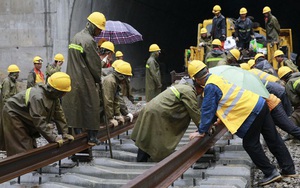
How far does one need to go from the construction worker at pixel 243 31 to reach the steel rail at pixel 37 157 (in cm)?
810

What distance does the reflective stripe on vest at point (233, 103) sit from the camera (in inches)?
207

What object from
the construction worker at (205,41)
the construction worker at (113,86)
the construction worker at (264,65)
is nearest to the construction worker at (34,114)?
the construction worker at (113,86)

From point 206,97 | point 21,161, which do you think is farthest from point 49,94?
point 206,97

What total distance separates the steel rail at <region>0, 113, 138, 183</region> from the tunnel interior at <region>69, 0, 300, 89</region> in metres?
12.1

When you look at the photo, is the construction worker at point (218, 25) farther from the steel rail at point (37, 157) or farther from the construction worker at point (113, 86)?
the steel rail at point (37, 157)

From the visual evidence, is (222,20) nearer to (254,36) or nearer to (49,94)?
(254,36)

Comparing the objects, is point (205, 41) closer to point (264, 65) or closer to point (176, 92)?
point (264, 65)

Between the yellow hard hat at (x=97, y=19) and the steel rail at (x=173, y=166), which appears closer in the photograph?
the steel rail at (x=173, y=166)

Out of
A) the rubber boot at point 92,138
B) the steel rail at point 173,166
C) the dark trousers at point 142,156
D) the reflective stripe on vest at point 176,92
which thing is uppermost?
the reflective stripe on vest at point 176,92

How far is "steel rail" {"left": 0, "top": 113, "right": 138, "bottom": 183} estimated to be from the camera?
491 cm

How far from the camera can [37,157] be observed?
5.39 meters

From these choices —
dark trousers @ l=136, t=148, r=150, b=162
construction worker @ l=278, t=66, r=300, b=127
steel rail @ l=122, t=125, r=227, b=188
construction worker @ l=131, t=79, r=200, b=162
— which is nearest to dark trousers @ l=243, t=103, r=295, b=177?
steel rail @ l=122, t=125, r=227, b=188

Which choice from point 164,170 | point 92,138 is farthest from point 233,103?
point 92,138

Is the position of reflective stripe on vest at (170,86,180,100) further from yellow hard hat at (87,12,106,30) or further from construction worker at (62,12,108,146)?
yellow hard hat at (87,12,106,30)
